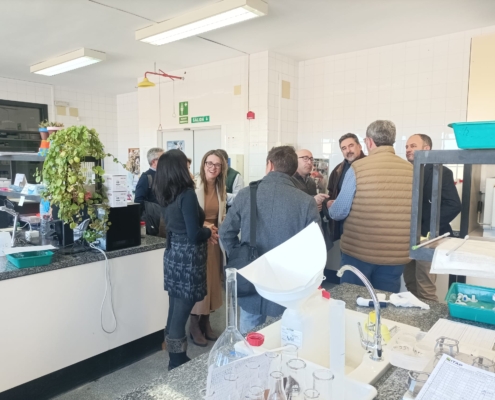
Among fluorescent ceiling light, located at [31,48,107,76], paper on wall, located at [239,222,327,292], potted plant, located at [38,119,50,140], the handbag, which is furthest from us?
fluorescent ceiling light, located at [31,48,107,76]

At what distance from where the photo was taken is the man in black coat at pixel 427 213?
2.67 meters

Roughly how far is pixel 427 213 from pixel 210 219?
1536mm

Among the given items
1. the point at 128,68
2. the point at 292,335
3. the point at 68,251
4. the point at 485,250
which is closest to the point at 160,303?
the point at 68,251

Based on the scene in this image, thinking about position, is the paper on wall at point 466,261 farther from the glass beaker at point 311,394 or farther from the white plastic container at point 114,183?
the white plastic container at point 114,183

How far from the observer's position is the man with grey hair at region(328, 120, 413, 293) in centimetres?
230

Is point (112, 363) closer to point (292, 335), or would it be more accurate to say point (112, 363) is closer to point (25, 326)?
point (25, 326)

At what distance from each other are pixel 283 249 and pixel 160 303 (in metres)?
1.85

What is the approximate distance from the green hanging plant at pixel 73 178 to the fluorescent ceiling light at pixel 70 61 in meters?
2.73

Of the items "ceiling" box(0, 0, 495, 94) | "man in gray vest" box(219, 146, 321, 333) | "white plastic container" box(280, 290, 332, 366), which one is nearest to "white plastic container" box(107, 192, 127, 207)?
"man in gray vest" box(219, 146, 321, 333)

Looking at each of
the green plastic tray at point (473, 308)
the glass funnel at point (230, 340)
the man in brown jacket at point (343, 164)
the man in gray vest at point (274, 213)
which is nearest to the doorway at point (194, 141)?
the man in brown jacket at point (343, 164)

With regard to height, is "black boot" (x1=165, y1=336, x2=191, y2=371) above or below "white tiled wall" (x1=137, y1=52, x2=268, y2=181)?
below

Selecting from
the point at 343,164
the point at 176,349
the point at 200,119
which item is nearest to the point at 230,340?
the point at 176,349

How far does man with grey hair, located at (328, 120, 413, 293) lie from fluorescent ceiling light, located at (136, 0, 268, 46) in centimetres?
146

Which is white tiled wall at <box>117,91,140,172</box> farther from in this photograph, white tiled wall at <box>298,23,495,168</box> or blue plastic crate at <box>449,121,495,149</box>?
blue plastic crate at <box>449,121,495,149</box>
